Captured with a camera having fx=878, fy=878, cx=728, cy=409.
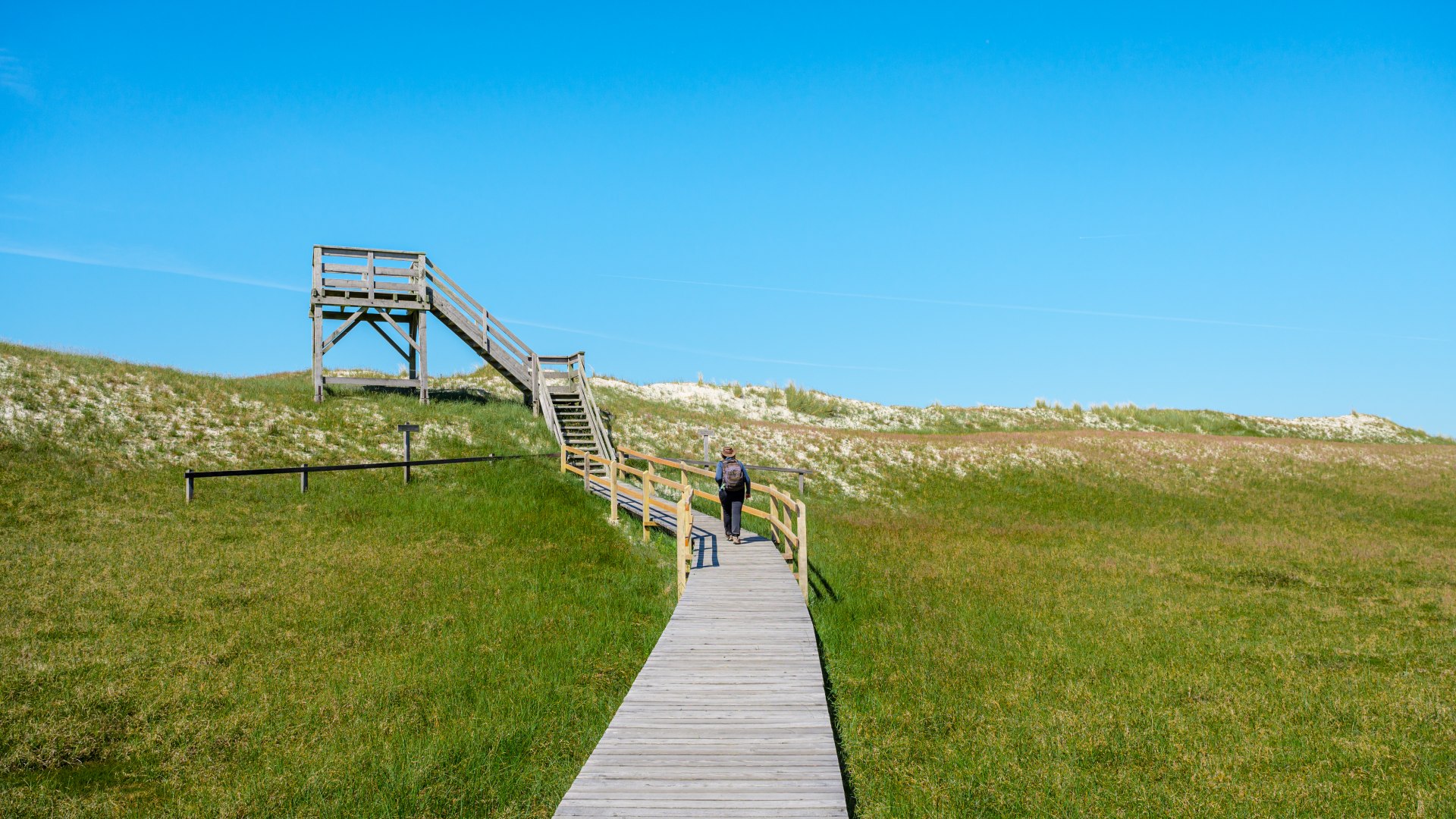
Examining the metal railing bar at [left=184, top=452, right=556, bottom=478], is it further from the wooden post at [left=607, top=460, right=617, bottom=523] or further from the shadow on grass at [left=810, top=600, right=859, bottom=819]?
the shadow on grass at [left=810, top=600, right=859, bottom=819]

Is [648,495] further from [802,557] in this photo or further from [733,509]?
[802,557]

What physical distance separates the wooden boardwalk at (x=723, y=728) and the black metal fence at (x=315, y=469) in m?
12.5

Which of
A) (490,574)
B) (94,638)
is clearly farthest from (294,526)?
(94,638)

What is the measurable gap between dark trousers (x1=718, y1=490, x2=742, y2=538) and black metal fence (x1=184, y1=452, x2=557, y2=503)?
9358mm

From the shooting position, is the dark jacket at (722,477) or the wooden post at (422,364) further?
the wooden post at (422,364)

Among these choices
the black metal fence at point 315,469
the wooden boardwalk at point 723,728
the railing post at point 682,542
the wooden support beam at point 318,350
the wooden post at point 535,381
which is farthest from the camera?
the wooden post at point 535,381

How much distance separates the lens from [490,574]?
53.4ft

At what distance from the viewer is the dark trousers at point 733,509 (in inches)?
670

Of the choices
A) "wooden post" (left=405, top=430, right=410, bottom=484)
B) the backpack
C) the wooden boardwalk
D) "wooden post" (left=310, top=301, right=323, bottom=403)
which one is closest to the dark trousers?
the backpack

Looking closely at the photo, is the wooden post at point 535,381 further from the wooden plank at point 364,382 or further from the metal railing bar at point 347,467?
the metal railing bar at point 347,467

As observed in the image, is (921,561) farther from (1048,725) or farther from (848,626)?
(1048,725)

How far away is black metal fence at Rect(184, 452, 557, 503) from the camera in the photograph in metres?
20.0

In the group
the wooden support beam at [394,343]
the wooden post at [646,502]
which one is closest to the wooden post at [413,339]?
the wooden support beam at [394,343]

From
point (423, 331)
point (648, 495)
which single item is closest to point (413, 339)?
point (423, 331)
